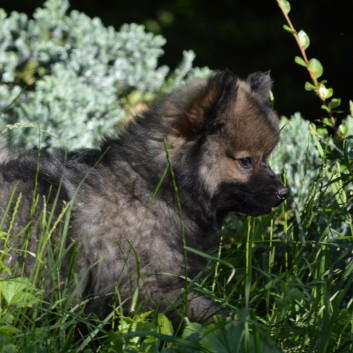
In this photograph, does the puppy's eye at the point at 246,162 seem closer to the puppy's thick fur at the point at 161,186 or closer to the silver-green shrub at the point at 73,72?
the puppy's thick fur at the point at 161,186

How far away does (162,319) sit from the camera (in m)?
2.77

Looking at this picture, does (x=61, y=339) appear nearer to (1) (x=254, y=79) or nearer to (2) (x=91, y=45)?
(1) (x=254, y=79)

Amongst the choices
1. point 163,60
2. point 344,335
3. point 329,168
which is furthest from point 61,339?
point 163,60

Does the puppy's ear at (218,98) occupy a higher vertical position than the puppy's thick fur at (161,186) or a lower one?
higher

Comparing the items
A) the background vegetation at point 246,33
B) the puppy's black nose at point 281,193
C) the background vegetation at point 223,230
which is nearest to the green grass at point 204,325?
the background vegetation at point 223,230

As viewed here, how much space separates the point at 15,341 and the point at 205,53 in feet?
21.7

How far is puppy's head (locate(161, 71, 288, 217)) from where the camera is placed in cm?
355

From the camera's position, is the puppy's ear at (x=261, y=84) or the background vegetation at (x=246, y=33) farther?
the background vegetation at (x=246, y=33)

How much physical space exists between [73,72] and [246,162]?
6.09 ft

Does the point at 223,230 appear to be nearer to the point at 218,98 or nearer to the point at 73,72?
the point at 218,98

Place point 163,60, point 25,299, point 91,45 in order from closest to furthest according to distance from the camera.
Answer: point 25,299 < point 91,45 < point 163,60

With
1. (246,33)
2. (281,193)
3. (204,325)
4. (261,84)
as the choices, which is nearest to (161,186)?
(281,193)

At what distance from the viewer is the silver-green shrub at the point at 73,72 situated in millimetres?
4836

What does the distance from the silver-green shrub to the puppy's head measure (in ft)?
4.12
